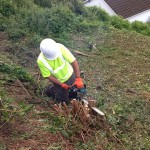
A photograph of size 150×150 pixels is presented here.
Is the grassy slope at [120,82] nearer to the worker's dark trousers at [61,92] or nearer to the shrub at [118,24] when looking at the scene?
the worker's dark trousers at [61,92]

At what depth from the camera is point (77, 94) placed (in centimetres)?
703

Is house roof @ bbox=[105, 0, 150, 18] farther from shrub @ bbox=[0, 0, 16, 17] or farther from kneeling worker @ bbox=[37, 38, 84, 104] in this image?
kneeling worker @ bbox=[37, 38, 84, 104]

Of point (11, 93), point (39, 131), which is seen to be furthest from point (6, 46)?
point (39, 131)

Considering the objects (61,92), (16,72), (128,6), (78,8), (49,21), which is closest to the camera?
(61,92)

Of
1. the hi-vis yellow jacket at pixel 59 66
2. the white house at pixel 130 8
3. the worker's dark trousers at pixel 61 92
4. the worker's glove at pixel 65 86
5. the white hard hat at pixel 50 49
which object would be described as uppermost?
the white hard hat at pixel 50 49

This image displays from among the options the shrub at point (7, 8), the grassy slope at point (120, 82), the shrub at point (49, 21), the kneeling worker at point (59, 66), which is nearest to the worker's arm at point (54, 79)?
the kneeling worker at point (59, 66)

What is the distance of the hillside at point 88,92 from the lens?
5672 millimetres

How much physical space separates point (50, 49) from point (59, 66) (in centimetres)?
41

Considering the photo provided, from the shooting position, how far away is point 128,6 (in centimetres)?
2819

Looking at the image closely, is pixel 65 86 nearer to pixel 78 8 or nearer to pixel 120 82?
pixel 120 82

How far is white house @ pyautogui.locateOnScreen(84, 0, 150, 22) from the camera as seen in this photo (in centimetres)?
2772

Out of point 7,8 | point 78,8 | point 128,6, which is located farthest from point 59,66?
point 128,6

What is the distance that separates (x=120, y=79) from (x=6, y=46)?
319cm

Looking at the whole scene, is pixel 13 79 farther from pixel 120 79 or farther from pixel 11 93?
pixel 120 79
